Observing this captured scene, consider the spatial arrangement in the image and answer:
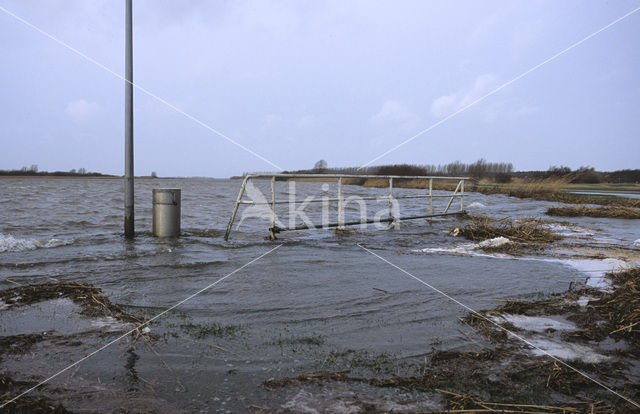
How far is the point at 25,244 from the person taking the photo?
724 cm

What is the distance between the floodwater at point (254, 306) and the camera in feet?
7.75

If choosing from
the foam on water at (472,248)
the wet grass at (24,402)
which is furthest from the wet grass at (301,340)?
the foam on water at (472,248)

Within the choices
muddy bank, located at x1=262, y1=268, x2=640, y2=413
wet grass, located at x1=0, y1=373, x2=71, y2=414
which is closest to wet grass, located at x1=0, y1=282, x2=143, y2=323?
wet grass, located at x1=0, y1=373, x2=71, y2=414

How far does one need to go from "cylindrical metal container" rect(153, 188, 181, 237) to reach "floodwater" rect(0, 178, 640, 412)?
0.32 m

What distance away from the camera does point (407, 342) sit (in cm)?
310

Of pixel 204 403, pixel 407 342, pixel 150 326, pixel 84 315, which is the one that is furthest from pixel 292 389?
pixel 84 315

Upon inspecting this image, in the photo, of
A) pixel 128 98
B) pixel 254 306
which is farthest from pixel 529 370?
pixel 128 98

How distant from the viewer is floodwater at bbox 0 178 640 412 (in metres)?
2.36

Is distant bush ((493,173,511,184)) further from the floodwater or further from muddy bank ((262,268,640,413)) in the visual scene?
muddy bank ((262,268,640,413))

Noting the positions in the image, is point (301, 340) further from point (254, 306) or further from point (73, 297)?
point (73, 297)

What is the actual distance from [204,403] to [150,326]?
1402 mm

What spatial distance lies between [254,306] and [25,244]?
5618 mm

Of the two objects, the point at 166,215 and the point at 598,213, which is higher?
the point at 166,215

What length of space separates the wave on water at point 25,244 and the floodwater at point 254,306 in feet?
0.11
